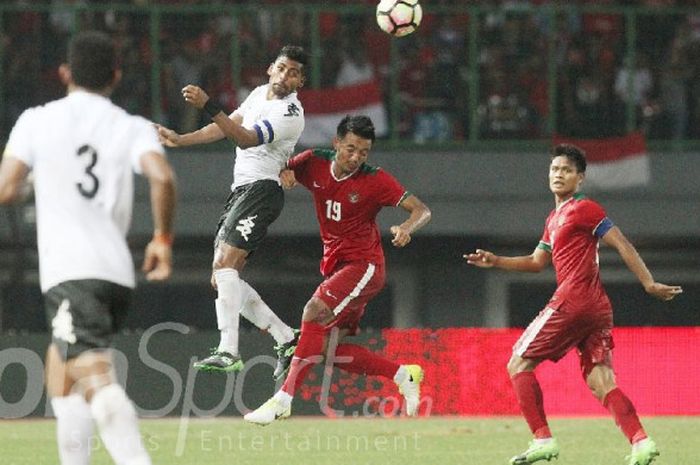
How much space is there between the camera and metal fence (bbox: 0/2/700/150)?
20219 millimetres

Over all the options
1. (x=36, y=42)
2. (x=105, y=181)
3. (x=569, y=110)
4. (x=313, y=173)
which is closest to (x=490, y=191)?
(x=569, y=110)

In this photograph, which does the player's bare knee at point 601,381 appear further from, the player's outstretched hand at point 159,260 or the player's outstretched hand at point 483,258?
the player's outstretched hand at point 159,260

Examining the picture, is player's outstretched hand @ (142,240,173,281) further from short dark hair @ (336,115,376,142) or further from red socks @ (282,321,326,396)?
red socks @ (282,321,326,396)

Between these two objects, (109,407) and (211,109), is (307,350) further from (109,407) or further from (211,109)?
(109,407)

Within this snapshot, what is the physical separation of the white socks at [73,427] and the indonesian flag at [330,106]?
43.1ft

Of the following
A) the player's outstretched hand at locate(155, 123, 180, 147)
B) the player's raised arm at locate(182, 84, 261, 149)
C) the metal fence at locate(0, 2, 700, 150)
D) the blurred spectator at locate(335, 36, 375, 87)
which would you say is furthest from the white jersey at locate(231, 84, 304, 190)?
the blurred spectator at locate(335, 36, 375, 87)

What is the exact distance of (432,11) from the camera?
2084 centimetres

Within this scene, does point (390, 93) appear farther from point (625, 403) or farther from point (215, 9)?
point (625, 403)

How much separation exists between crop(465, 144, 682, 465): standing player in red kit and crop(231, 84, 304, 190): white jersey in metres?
1.64

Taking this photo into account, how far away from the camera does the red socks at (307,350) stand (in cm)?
A: 1140

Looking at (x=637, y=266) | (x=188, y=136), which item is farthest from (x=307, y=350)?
(x=637, y=266)

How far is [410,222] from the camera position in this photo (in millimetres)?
11125

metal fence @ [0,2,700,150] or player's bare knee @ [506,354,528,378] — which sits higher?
metal fence @ [0,2,700,150]

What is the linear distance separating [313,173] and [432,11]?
377 inches
